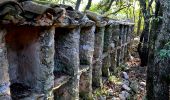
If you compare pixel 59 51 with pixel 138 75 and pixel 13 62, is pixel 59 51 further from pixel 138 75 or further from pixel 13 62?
pixel 138 75

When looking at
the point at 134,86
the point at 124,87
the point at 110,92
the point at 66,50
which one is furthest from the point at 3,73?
the point at 134,86

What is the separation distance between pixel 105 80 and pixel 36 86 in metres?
3.77

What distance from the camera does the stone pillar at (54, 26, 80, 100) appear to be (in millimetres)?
4473

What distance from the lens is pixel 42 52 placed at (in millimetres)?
3553

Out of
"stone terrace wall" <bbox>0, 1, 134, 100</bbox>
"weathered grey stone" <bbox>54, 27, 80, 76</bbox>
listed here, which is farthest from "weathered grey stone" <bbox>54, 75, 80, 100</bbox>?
"weathered grey stone" <bbox>54, 27, 80, 76</bbox>

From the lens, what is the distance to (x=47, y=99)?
3.68 meters

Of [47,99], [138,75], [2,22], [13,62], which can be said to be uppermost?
[2,22]

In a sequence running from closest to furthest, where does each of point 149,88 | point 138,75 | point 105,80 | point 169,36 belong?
point 169,36, point 149,88, point 105,80, point 138,75

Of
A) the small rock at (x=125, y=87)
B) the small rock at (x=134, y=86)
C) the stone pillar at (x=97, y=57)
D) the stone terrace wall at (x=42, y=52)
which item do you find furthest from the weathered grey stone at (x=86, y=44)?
the small rock at (x=134, y=86)

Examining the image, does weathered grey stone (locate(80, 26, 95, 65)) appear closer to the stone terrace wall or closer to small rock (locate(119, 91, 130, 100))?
the stone terrace wall

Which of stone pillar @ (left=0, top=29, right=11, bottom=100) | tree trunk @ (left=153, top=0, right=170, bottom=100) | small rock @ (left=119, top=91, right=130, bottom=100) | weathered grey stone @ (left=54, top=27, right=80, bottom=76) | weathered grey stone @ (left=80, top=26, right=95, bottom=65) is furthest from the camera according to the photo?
small rock @ (left=119, top=91, right=130, bottom=100)

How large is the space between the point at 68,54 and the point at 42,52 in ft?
3.23

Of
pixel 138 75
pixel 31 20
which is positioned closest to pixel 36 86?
pixel 31 20

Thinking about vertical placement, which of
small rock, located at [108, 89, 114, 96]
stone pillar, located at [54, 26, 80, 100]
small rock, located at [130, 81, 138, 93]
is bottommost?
small rock, located at [130, 81, 138, 93]
